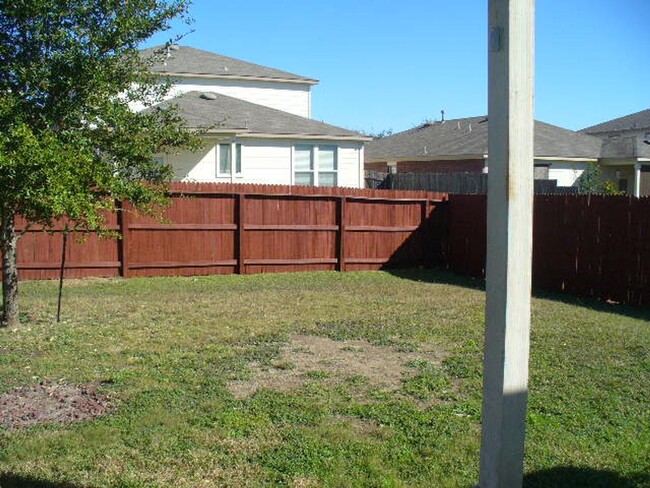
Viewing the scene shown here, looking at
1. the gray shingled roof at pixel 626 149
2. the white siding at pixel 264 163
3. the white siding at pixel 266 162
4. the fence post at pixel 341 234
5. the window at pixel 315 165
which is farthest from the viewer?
the gray shingled roof at pixel 626 149

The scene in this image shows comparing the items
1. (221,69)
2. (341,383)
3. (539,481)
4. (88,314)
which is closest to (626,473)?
(539,481)

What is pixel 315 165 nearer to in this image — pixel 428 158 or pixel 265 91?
pixel 265 91

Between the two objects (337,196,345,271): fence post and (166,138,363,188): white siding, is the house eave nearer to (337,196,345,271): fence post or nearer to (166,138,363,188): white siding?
(166,138,363,188): white siding

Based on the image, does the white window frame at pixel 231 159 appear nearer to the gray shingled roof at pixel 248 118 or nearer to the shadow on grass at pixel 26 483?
the gray shingled roof at pixel 248 118

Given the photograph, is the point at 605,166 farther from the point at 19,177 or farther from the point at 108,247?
the point at 19,177

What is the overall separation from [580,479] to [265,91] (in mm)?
24583

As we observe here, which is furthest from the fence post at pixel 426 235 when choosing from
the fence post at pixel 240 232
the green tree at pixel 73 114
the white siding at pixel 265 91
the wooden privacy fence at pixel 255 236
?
the white siding at pixel 265 91

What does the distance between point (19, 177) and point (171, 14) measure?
11.8ft

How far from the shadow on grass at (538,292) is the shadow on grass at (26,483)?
32.9 feet

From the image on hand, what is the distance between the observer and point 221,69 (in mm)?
26953

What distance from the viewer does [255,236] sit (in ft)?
54.3

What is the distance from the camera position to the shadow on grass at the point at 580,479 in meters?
4.69

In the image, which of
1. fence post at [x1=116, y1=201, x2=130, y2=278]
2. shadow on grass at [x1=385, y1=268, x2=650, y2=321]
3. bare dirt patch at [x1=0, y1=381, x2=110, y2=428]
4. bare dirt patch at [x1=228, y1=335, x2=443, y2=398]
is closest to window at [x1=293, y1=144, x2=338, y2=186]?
shadow on grass at [x1=385, y1=268, x2=650, y2=321]

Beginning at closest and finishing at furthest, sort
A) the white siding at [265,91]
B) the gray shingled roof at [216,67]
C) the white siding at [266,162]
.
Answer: the white siding at [266,162] → the gray shingled roof at [216,67] → the white siding at [265,91]
